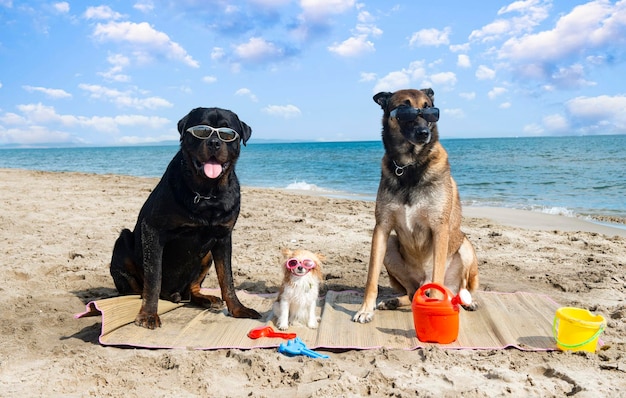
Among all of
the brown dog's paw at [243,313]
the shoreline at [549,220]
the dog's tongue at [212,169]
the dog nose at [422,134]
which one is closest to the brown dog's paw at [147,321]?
the brown dog's paw at [243,313]

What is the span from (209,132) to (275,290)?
2.19 metres

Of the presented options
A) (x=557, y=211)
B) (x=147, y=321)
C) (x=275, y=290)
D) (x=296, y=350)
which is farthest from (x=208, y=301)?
(x=557, y=211)

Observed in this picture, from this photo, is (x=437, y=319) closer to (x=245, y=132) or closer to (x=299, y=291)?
(x=299, y=291)

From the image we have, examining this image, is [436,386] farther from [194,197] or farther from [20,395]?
[20,395]

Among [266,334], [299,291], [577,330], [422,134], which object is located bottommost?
[266,334]

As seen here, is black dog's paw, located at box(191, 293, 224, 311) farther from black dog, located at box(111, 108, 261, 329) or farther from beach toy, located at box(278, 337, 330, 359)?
beach toy, located at box(278, 337, 330, 359)

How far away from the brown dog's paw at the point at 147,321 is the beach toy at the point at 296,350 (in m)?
1.09

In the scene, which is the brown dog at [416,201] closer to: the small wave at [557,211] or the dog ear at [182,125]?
the dog ear at [182,125]

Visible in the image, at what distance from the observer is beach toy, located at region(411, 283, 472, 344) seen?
354 centimetres

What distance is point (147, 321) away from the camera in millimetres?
3867

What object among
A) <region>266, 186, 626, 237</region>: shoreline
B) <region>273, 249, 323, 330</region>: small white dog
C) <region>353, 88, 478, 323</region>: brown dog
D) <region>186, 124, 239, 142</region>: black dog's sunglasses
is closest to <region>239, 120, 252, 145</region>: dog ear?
<region>186, 124, 239, 142</region>: black dog's sunglasses

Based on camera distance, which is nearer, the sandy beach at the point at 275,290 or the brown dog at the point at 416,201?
the sandy beach at the point at 275,290

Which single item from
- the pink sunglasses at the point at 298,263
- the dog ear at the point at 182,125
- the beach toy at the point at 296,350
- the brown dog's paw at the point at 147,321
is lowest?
the beach toy at the point at 296,350

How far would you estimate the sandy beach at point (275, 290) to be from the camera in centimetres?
295
